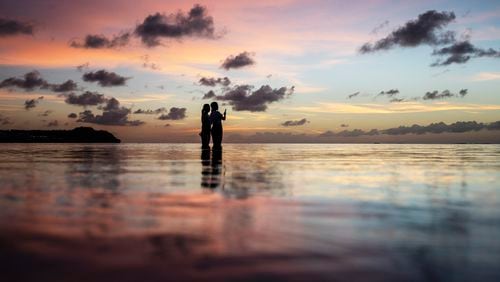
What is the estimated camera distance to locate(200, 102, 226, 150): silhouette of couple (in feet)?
90.3

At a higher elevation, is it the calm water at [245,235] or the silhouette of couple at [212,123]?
the silhouette of couple at [212,123]

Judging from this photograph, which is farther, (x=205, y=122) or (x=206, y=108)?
(x=205, y=122)

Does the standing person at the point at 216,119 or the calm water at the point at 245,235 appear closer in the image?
the calm water at the point at 245,235

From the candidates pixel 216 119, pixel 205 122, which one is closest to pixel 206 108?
pixel 205 122

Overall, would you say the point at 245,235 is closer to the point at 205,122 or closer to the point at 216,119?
the point at 216,119

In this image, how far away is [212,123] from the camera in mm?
27859

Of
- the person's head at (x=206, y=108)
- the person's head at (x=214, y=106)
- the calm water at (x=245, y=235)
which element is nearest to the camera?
the calm water at (x=245, y=235)

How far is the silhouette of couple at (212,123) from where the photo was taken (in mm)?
27531

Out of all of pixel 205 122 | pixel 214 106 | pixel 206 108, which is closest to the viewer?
pixel 214 106

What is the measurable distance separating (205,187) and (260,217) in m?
3.11

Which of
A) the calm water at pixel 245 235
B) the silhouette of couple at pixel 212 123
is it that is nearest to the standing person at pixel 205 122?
the silhouette of couple at pixel 212 123

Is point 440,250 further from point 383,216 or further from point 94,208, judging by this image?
point 94,208

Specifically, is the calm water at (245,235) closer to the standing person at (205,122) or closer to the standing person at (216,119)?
the standing person at (216,119)

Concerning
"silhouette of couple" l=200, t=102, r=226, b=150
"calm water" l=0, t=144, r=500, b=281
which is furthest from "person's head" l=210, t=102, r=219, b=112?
"calm water" l=0, t=144, r=500, b=281
